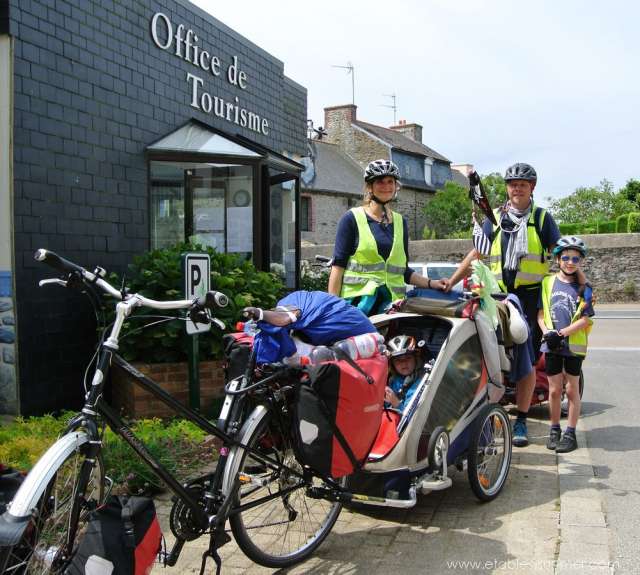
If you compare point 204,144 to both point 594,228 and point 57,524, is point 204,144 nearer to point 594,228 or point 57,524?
point 57,524

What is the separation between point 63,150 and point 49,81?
2.16ft

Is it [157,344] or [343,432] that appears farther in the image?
[157,344]

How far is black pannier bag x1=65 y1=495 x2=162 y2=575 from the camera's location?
2512 mm

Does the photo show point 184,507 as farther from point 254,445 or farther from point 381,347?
point 381,347

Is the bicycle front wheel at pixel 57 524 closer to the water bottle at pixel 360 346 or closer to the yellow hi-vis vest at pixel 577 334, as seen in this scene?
the water bottle at pixel 360 346

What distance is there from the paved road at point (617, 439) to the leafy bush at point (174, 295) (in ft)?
10.8

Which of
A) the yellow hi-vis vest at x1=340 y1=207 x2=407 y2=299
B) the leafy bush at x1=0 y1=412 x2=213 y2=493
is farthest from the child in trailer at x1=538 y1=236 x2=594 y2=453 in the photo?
the leafy bush at x1=0 y1=412 x2=213 y2=493

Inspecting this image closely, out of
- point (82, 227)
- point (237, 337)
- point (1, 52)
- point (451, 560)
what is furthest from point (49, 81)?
point (451, 560)

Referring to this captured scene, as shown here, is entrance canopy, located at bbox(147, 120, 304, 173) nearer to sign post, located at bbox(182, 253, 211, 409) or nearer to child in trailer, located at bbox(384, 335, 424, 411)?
sign post, located at bbox(182, 253, 211, 409)

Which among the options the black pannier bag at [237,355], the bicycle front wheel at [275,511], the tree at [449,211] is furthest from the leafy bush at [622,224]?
the black pannier bag at [237,355]

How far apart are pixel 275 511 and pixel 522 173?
Result: 3399 mm

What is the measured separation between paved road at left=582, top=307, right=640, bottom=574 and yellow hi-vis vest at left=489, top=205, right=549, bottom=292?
4.72 feet

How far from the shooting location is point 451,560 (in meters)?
3.54

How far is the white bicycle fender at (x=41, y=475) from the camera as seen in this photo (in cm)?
241
